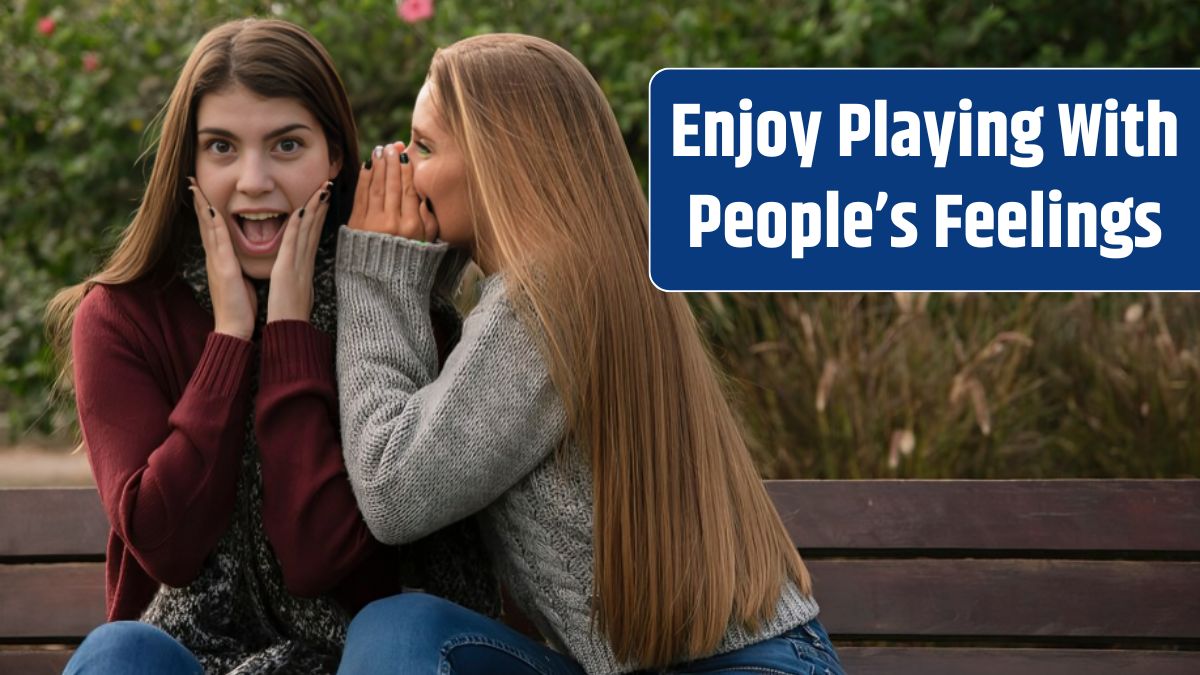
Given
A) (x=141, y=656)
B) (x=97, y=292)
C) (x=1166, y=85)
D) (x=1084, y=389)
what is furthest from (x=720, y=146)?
(x=1084, y=389)

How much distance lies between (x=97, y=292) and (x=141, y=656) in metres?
0.60

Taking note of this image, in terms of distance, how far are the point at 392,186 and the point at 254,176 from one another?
0.69 feet

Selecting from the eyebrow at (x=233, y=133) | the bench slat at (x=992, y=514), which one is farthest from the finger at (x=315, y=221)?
the bench slat at (x=992, y=514)

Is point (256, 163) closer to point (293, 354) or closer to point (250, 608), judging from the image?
point (293, 354)

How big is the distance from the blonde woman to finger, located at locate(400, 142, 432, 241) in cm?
2

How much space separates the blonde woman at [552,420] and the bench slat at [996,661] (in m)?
0.64

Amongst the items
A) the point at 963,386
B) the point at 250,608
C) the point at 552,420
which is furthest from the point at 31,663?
the point at 963,386

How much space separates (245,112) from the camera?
235 centimetres

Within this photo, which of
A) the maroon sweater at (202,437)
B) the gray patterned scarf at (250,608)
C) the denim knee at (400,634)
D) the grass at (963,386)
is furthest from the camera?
the grass at (963,386)

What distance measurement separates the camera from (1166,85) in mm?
2832

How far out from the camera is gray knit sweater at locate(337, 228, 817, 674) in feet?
6.90

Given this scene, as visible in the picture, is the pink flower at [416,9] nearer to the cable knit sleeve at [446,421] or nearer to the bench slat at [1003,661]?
the bench slat at [1003,661]

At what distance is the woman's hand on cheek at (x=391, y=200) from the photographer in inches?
92.6

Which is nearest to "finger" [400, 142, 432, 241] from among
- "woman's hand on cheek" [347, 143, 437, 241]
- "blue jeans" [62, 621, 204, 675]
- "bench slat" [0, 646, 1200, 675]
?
"woman's hand on cheek" [347, 143, 437, 241]
